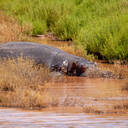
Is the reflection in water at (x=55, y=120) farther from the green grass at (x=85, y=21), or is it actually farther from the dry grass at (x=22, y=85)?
the green grass at (x=85, y=21)

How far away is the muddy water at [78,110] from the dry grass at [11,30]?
6.28m

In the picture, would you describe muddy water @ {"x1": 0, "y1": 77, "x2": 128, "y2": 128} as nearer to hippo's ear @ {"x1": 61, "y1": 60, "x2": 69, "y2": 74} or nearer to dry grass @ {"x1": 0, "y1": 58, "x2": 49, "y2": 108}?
dry grass @ {"x1": 0, "y1": 58, "x2": 49, "y2": 108}

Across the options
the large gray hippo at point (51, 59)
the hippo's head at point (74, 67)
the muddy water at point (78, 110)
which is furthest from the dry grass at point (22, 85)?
the hippo's head at point (74, 67)

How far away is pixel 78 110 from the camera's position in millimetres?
7539

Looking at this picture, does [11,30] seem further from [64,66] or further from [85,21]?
[64,66]

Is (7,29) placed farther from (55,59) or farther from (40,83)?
(40,83)

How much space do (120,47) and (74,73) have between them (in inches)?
103

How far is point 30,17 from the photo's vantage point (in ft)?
74.1

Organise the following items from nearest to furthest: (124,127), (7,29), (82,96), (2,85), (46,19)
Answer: (124,127)
(82,96)
(2,85)
(7,29)
(46,19)

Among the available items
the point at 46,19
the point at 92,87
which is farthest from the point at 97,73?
the point at 46,19

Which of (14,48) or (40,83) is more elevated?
(14,48)

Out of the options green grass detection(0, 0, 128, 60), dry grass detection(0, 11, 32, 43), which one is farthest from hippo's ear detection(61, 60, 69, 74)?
dry grass detection(0, 11, 32, 43)

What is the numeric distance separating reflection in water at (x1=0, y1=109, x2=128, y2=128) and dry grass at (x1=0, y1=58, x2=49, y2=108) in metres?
0.63

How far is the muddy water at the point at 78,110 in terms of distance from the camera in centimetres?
646
